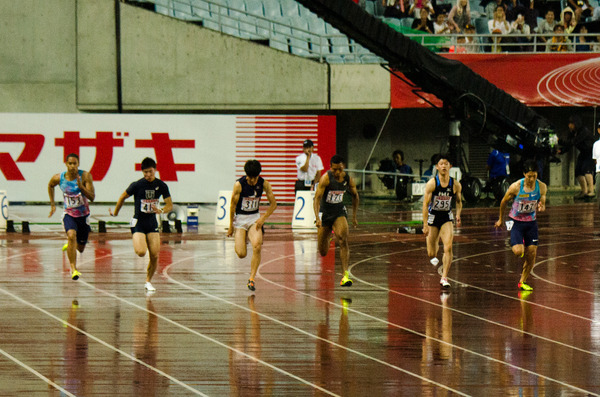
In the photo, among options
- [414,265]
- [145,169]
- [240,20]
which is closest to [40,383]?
[145,169]

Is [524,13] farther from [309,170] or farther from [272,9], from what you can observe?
[309,170]

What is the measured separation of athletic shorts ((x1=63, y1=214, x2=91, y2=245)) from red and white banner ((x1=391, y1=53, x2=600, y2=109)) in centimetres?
1679

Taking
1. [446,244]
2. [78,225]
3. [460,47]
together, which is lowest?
[446,244]

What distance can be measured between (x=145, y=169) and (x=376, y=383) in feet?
21.1

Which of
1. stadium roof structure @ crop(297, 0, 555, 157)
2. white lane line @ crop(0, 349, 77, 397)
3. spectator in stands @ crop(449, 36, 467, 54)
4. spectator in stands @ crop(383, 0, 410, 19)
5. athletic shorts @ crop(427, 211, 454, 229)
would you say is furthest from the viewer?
spectator in stands @ crop(383, 0, 410, 19)

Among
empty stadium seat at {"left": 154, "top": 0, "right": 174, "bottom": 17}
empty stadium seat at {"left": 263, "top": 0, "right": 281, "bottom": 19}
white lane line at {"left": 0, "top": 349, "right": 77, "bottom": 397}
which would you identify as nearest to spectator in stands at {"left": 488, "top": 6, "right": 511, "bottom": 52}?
empty stadium seat at {"left": 263, "top": 0, "right": 281, "bottom": 19}

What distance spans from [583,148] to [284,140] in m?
9.03

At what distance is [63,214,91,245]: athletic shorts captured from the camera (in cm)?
1597

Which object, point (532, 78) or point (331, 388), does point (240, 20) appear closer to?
point (532, 78)

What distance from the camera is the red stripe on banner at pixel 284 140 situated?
101 ft

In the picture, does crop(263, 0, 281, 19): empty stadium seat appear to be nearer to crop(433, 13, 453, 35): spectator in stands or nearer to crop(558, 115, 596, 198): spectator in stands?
crop(433, 13, 453, 35): spectator in stands

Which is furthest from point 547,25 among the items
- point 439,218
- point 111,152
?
point 439,218

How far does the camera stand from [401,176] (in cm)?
3172

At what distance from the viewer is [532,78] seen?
3150cm
